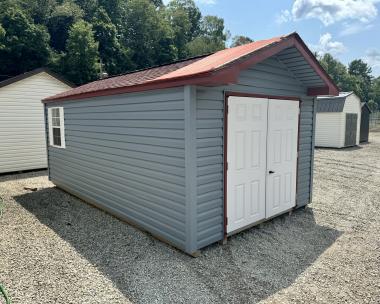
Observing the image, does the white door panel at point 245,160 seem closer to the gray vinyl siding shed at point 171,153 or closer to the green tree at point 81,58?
the gray vinyl siding shed at point 171,153

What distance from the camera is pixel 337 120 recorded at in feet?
53.9

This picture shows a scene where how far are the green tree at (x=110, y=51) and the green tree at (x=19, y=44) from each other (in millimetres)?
5981

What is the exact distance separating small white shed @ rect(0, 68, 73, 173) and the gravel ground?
4.00m

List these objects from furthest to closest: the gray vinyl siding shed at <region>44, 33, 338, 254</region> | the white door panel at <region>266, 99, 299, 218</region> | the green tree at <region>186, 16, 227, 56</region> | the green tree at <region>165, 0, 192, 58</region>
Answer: the green tree at <region>186, 16, 227, 56</region> < the green tree at <region>165, 0, 192, 58</region> < the white door panel at <region>266, 99, 299, 218</region> < the gray vinyl siding shed at <region>44, 33, 338, 254</region>

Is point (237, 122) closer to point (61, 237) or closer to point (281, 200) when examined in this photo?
point (281, 200)

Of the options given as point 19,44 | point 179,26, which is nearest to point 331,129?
point 19,44

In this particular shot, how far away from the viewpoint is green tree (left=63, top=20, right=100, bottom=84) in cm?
2303

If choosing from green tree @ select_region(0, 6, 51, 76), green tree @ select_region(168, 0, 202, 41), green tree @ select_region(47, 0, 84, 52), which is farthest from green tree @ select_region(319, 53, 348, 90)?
green tree @ select_region(0, 6, 51, 76)

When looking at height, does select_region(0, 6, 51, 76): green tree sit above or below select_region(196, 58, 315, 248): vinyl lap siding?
above

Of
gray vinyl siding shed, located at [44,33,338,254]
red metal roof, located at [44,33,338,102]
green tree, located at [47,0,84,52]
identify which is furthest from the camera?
green tree, located at [47,0,84,52]

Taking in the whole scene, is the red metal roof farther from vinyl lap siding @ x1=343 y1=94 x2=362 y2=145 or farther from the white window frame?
vinyl lap siding @ x1=343 y1=94 x2=362 y2=145

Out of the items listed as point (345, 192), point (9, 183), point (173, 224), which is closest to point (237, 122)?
point (173, 224)

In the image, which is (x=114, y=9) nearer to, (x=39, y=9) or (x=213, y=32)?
(x=39, y=9)

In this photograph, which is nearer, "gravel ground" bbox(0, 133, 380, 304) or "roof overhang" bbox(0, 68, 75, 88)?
"gravel ground" bbox(0, 133, 380, 304)
